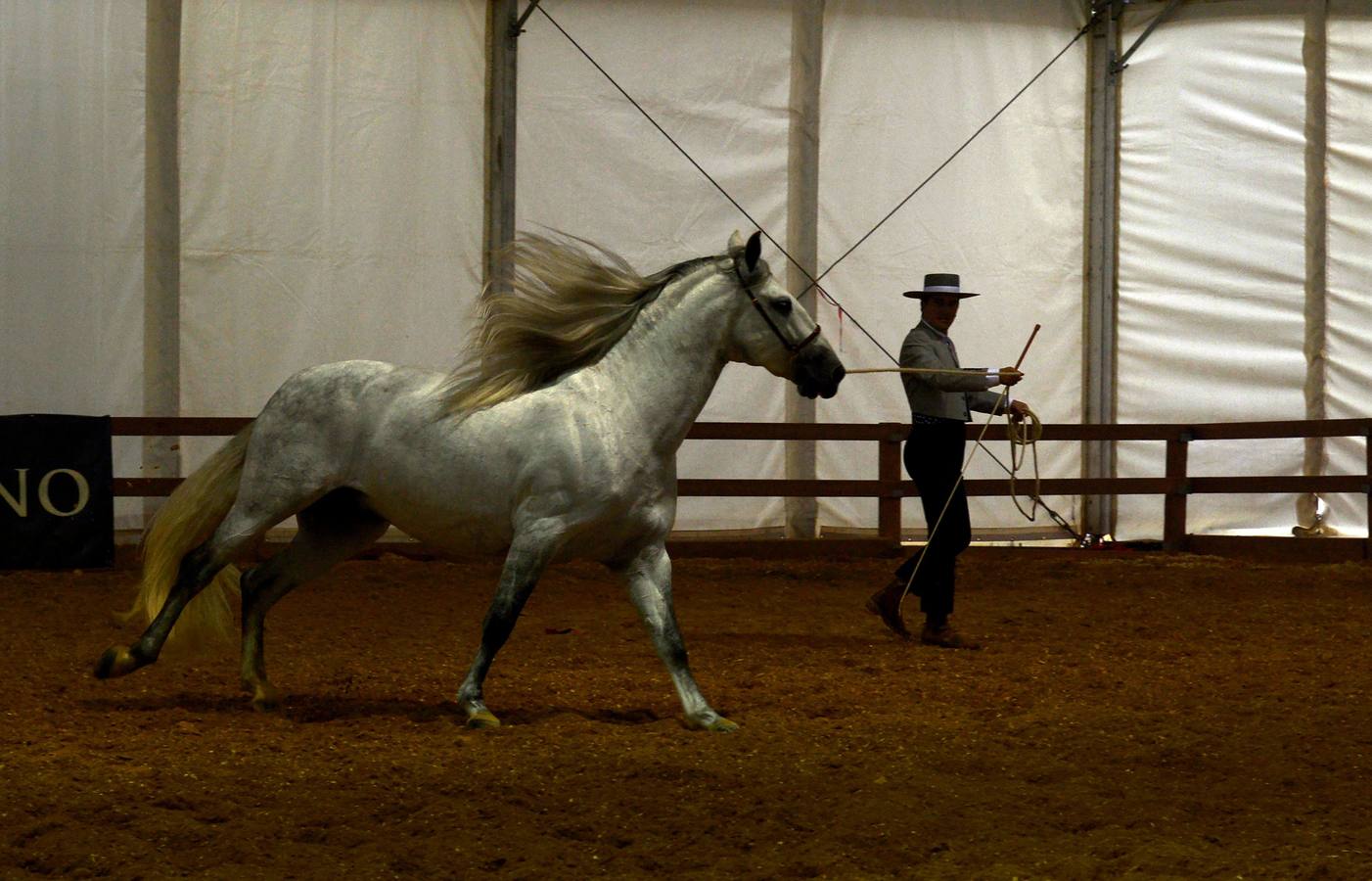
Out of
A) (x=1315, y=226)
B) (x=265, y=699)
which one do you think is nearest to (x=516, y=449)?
(x=265, y=699)

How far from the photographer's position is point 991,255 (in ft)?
43.4

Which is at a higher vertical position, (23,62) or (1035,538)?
(23,62)

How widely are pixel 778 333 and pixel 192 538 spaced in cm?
227

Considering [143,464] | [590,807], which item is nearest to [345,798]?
[590,807]

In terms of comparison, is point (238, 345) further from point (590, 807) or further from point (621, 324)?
point (590, 807)

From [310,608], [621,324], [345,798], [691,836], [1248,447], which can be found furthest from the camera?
[1248,447]

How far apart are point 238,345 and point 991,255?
619 cm

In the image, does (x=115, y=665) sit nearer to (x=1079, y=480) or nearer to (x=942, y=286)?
(x=942, y=286)

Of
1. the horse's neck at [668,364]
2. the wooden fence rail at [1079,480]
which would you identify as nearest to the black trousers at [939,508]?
the horse's neck at [668,364]

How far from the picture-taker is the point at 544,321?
17.9 ft

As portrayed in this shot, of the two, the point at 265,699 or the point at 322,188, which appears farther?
the point at 322,188

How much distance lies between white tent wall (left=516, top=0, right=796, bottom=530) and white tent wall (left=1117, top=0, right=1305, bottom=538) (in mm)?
2996

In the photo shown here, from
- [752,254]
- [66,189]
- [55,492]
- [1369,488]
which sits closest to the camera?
[752,254]

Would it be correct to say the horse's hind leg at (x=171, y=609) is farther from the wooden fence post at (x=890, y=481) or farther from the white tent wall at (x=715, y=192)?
the wooden fence post at (x=890, y=481)
